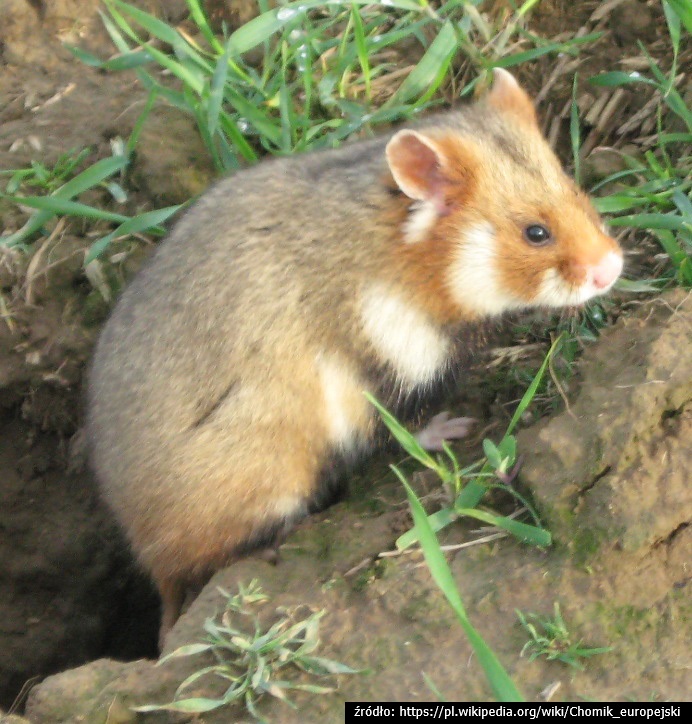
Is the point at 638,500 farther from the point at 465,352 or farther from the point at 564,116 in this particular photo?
the point at 564,116

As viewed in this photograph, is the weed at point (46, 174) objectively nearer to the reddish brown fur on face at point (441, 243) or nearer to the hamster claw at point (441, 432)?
the reddish brown fur on face at point (441, 243)

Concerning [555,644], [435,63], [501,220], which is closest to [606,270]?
[501,220]

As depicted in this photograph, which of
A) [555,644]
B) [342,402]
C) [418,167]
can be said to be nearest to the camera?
[555,644]

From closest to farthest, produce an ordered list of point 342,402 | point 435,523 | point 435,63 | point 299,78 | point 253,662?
point 253,662 < point 435,523 < point 342,402 < point 435,63 < point 299,78

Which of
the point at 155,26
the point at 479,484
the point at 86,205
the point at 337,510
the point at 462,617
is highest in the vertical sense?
the point at 155,26

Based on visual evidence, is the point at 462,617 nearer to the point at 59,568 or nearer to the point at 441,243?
the point at 441,243

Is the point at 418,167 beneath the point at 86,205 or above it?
above

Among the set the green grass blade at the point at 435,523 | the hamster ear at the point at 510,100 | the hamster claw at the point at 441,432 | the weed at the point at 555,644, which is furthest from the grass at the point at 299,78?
the weed at the point at 555,644
